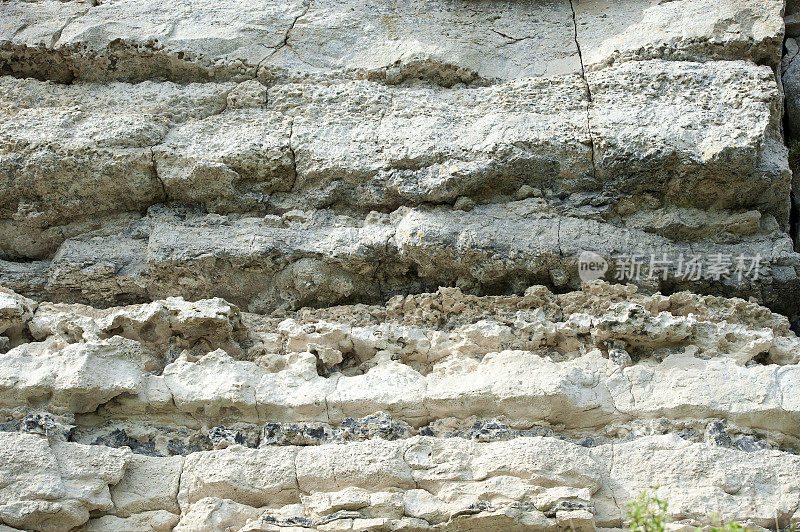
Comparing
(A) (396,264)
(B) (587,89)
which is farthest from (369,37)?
(A) (396,264)

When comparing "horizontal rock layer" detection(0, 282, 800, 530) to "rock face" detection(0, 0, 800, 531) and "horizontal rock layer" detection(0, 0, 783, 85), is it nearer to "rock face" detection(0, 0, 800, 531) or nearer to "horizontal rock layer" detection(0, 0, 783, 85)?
"rock face" detection(0, 0, 800, 531)

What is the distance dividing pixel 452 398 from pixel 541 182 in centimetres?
149

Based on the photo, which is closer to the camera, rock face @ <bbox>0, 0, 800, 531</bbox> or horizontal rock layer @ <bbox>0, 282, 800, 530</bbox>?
horizontal rock layer @ <bbox>0, 282, 800, 530</bbox>

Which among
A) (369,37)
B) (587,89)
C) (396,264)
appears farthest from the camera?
(369,37)

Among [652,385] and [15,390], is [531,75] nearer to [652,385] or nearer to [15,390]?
[652,385]

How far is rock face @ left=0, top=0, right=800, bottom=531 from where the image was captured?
353 centimetres

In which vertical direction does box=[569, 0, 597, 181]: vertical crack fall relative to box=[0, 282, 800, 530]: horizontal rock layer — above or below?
above

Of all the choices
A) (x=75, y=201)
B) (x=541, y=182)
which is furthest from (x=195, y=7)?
(x=541, y=182)

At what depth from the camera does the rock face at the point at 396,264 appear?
353 centimetres

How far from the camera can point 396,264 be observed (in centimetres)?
453

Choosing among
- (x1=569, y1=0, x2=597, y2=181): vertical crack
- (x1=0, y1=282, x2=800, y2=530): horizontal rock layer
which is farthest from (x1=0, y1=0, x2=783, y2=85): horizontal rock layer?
(x1=0, y1=282, x2=800, y2=530): horizontal rock layer

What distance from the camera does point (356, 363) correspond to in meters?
4.27

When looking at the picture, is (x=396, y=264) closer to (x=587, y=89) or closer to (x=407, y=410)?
(x=407, y=410)

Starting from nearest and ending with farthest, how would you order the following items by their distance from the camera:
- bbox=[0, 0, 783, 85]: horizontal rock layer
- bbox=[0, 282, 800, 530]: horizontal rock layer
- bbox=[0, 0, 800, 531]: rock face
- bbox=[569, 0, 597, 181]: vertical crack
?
bbox=[0, 282, 800, 530]: horizontal rock layer → bbox=[0, 0, 800, 531]: rock face → bbox=[569, 0, 597, 181]: vertical crack → bbox=[0, 0, 783, 85]: horizontal rock layer
